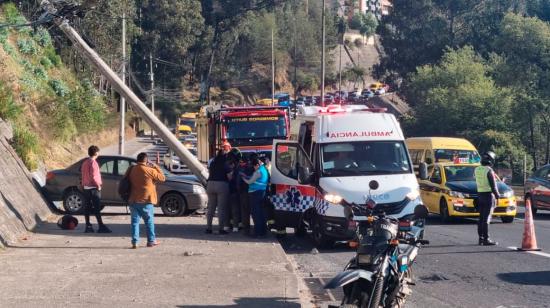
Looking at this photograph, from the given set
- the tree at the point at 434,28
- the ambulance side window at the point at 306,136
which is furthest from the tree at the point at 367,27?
the ambulance side window at the point at 306,136

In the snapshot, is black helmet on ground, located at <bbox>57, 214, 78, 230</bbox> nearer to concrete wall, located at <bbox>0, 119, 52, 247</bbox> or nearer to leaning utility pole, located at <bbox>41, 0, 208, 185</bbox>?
concrete wall, located at <bbox>0, 119, 52, 247</bbox>

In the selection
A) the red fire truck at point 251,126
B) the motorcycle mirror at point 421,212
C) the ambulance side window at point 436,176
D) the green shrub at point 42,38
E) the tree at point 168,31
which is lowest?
the ambulance side window at point 436,176

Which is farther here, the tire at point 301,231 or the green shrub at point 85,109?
the green shrub at point 85,109

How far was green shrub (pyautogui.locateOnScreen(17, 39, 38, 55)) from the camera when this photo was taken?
3678 cm

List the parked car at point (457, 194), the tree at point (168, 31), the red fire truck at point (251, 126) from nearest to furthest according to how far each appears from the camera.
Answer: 1. the parked car at point (457, 194)
2. the red fire truck at point (251, 126)
3. the tree at point (168, 31)

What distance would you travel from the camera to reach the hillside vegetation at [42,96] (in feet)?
102

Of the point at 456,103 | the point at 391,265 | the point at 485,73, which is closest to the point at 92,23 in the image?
the point at 456,103

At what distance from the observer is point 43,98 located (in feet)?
113

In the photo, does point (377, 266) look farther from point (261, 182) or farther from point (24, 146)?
point (24, 146)

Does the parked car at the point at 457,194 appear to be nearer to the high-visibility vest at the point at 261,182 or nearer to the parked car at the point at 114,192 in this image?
the parked car at the point at 114,192

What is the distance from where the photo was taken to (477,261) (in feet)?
43.5

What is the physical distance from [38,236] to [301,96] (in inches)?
3400

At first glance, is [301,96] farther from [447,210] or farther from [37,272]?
[37,272]

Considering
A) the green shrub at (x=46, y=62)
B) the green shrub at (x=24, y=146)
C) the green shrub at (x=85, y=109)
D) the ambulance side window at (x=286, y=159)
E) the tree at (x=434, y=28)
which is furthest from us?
the tree at (x=434, y=28)
